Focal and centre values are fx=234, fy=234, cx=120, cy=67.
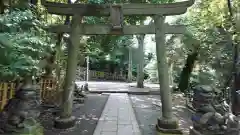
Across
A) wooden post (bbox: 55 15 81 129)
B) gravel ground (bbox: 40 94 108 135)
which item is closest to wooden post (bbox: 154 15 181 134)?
gravel ground (bbox: 40 94 108 135)

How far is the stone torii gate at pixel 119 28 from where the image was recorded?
5105 millimetres

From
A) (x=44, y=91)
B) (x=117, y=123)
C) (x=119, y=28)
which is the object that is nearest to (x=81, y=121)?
(x=117, y=123)

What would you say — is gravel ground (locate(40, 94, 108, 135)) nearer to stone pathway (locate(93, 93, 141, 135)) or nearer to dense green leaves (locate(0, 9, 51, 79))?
stone pathway (locate(93, 93, 141, 135))

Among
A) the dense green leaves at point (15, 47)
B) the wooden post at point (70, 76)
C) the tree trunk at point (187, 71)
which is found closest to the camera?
the dense green leaves at point (15, 47)

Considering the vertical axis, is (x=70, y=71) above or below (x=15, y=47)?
below

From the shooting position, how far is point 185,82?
1233 centimetres

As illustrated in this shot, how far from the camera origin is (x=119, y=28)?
5.25m

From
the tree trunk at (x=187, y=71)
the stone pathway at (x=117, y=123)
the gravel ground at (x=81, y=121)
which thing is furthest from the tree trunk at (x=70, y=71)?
the tree trunk at (x=187, y=71)

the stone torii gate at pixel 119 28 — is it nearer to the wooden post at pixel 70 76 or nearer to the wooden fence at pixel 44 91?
the wooden post at pixel 70 76

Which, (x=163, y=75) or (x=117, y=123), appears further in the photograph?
(x=117, y=123)

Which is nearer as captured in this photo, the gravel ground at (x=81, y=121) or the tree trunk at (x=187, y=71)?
the gravel ground at (x=81, y=121)

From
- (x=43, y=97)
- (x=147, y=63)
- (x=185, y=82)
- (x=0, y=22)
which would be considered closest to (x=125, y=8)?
(x=0, y=22)

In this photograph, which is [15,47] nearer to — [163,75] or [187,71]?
[163,75]

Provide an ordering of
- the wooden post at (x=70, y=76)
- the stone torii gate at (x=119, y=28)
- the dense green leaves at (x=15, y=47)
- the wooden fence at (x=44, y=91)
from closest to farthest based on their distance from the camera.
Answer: the dense green leaves at (x=15, y=47) < the stone torii gate at (x=119, y=28) < the wooden post at (x=70, y=76) < the wooden fence at (x=44, y=91)
